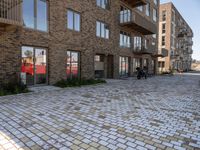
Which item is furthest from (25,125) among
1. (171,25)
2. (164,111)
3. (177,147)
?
(171,25)

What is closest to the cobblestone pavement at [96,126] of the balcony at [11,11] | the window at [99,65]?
the balcony at [11,11]

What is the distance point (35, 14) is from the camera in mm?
10352

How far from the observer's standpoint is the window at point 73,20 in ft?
41.8

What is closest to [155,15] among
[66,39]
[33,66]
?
Answer: [66,39]

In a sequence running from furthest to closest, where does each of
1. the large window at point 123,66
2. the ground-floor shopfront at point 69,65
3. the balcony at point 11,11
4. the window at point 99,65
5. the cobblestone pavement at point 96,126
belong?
the large window at point 123,66, the window at point 99,65, the ground-floor shopfront at point 69,65, the balcony at point 11,11, the cobblestone pavement at point 96,126

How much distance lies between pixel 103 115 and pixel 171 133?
80.8 inches

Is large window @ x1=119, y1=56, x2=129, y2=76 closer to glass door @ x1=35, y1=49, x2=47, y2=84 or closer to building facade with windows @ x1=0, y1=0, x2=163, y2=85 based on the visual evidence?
building facade with windows @ x1=0, y1=0, x2=163, y2=85

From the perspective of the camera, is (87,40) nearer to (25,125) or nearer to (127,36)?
(127,36)

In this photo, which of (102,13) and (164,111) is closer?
(164,111)

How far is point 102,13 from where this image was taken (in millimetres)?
16016

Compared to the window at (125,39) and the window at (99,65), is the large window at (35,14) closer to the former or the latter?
the window at (99,65)

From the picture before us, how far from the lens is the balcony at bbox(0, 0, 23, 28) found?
7.69m

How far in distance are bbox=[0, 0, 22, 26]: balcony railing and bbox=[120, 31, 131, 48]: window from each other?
12855mm

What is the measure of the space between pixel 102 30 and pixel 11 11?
9.73 meters
